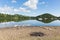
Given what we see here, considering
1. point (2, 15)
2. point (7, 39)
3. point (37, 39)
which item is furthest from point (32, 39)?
point (2, 15)

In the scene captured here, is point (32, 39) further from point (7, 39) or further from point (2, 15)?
point (2, 15)

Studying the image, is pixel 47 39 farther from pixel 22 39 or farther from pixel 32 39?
pixel 22 39

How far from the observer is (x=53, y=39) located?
1916cm

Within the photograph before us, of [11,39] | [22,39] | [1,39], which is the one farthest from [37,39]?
[1,39]

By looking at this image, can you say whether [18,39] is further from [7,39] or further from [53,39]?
[53,39]

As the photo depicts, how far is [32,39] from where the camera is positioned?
63.4 feet

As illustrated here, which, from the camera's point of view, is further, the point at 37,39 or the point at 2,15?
the point at 2,15

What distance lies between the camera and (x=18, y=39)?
63.3 ft

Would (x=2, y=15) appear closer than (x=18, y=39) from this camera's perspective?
No

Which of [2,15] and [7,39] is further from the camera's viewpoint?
[2,15]

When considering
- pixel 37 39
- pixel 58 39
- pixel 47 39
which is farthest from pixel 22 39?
pixel 58 39

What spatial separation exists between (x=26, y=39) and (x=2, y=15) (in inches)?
6081

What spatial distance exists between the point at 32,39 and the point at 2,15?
154658 millimetres

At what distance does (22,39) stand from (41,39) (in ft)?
8.60
